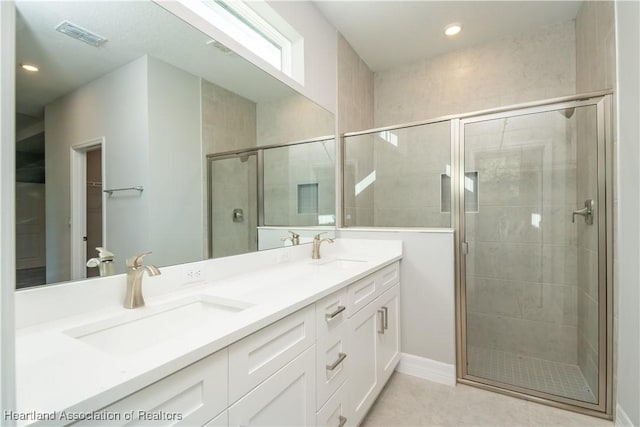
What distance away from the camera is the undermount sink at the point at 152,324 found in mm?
867

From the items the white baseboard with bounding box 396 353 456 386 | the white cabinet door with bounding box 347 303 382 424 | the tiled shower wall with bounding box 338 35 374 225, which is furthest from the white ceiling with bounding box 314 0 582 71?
the white baseboard with bounding box 396 353 456 386

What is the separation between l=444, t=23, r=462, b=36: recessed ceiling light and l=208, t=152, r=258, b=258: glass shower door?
2059 millimetres

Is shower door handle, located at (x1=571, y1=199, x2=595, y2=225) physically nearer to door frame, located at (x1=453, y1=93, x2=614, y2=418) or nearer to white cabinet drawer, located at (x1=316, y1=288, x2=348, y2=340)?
door frame, located at (x1=453, y1=93, x2=614, y2=418)

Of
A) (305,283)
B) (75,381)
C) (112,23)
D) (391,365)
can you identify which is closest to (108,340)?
(75,381)

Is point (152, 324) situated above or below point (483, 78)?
below

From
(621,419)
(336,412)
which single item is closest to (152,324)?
(336,412)

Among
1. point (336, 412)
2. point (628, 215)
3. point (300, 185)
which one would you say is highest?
point (300, 185)

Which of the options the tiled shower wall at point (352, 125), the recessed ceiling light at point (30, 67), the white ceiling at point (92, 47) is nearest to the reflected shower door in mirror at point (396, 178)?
the tiled shower wall at point (352, 125)

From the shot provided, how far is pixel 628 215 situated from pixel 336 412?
1.76m

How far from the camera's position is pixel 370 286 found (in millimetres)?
1674

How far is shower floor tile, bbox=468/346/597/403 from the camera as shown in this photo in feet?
6.05

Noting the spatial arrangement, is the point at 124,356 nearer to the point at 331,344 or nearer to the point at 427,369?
the point at 331,344

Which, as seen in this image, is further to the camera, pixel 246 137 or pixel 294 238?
pixel 294 238

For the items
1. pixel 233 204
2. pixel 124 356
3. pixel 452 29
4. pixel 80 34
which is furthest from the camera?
pixel 452 29
